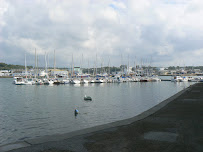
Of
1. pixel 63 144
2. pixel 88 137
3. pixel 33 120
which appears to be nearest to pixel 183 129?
pixel 88 137

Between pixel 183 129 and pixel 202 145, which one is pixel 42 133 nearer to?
pixel 183 129

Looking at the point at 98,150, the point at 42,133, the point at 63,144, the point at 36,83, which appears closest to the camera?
the point at 98,150

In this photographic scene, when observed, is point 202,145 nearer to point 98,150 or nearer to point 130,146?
point 130,146

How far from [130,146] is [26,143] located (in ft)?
14.6

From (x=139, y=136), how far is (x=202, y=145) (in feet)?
9.01

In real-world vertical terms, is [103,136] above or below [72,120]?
above

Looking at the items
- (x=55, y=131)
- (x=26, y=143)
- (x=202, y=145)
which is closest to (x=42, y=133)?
(x=55, y=131)

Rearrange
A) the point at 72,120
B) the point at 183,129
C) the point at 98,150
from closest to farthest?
the point at 98,150 < the point at 183,129 < the point at 72,120

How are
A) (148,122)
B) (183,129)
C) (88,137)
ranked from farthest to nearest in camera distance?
(148,122)
(183,129)
(88,137)

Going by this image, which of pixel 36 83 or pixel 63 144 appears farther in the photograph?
pixel 36 83

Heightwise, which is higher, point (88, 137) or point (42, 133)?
point (88, 137)

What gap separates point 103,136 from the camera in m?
10.1

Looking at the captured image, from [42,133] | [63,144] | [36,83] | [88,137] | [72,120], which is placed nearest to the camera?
[63,144]

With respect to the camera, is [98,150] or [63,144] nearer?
[98,150]
